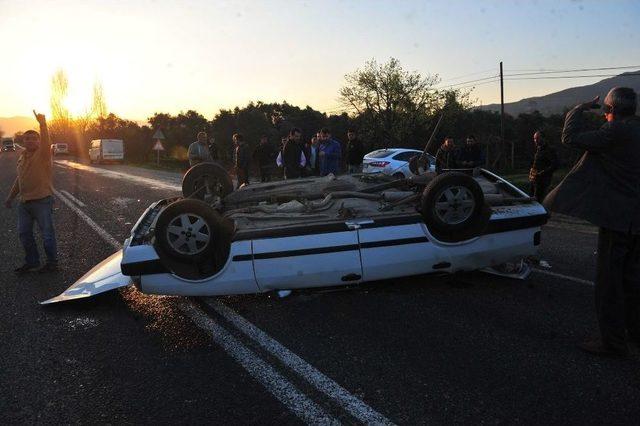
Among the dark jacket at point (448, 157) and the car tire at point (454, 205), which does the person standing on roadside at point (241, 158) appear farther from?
the car tire at point (454, 205)

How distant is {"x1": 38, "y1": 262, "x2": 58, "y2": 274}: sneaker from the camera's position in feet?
19.8

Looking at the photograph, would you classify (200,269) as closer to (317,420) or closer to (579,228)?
(317,420)

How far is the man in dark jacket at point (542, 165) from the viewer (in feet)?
29.9

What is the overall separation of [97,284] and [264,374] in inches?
96.7

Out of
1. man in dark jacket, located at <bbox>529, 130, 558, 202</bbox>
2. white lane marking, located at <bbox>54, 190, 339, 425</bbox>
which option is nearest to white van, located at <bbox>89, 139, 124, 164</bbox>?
man in dark jacket, located at <bbox>529, 130, 558, 202</bbox>

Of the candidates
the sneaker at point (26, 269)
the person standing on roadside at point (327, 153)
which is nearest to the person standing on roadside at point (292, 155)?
the person standing on roadside at point (327, 153)

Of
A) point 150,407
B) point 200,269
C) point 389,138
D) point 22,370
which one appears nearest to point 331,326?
point 200,269

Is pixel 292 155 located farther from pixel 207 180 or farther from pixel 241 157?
pixel 207 180

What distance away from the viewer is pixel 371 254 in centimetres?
423

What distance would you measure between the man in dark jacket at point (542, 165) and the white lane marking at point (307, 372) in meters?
7.05

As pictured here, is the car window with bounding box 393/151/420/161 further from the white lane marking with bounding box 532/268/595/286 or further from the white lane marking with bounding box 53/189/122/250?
the white lane marking with bounding box 532/268/595/286

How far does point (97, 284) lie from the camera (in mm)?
4859

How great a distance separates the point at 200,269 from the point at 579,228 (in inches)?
284

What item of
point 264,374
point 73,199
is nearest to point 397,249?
point 264,374
